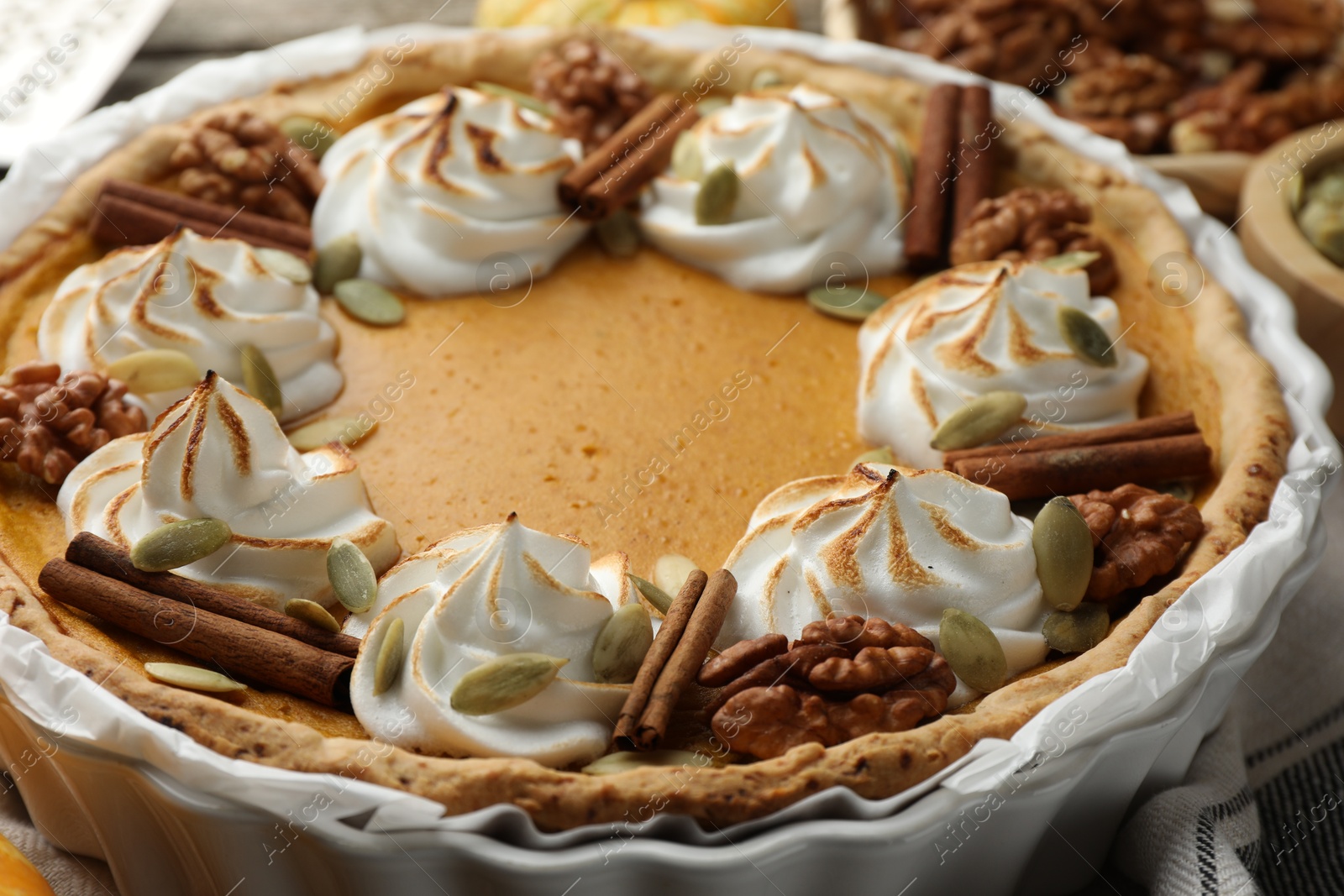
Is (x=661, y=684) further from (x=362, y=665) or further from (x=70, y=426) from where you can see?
(x=70, y=426)

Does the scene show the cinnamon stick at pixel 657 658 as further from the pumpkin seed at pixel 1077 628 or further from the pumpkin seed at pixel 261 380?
the pumpkin seed at pixel 261 380

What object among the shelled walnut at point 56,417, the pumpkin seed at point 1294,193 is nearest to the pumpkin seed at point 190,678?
the shelled walnut at point 56,417

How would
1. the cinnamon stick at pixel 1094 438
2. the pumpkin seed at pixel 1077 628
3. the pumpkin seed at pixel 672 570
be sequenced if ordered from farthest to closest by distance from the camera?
the cinnamon stick at pixel 1094 438
the pumpkin seed at pixel 672 570
the pumpkin seed at pixel 1077 628

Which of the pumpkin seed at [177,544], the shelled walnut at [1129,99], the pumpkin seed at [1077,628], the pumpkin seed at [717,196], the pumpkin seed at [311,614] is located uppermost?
the pumpkin seed at [177,544]

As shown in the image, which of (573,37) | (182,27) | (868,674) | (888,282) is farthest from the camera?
(182,27)

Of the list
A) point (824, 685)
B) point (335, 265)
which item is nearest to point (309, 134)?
point (335, 265)

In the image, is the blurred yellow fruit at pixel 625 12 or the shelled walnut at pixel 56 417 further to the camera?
the blurred yellow fruit at pixel 625 12

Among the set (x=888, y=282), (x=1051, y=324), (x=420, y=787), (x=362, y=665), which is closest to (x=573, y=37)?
(x=888, y=282)
